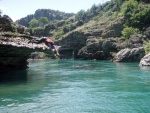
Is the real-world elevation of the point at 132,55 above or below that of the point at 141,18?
below

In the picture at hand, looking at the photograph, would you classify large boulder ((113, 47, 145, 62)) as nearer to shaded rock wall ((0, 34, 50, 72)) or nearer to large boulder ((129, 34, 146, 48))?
large boulder ((129, 34, 146, 48))

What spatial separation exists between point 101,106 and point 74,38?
91.8 metres

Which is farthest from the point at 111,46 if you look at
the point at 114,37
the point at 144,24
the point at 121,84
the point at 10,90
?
the point at 10,90

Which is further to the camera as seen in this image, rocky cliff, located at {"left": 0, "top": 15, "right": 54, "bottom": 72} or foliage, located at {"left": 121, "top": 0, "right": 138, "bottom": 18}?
foliage, located at {"left": 121, "top": 0, "right": 138, "bottom": 18}

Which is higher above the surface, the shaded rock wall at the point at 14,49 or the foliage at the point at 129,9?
the foliage at the point at 129,9

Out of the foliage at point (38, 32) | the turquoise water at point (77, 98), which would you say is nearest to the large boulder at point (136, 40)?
the turquoise water at point (77, 98)

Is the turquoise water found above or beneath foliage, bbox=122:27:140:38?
beneath

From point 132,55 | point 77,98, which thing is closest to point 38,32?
point 132,55

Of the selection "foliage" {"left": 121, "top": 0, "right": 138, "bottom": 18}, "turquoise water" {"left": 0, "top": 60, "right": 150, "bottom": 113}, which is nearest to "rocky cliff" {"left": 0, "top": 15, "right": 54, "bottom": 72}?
"turquoise water" {"left": 0, "top": 60, "right": 150, "bottom": 113}

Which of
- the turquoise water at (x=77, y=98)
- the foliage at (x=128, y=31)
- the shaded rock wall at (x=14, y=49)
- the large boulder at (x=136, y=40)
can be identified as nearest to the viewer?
the turquoise water at (x=77, y=98)

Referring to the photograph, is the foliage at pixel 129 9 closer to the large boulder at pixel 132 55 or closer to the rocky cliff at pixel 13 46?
the large boulder at pixel 132 55

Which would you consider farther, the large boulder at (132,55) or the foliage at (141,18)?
the foliage at (141,18)

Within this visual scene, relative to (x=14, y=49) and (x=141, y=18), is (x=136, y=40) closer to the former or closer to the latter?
(x=141, y=18)

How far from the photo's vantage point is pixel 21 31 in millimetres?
59469
